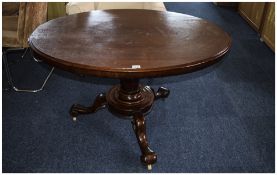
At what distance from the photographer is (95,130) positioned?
1797 millimetres

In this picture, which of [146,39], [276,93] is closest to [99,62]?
[146,39]

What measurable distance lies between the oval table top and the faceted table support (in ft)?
1.10

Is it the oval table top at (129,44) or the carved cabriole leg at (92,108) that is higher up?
the oval table top at (129,44)

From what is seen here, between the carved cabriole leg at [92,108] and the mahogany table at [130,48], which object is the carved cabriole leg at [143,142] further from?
the carved cabriole leg at [92,108]

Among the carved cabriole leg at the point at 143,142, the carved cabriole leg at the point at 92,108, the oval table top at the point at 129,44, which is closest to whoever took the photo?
the oval table top at the point at 129,44

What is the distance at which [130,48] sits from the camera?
4.06 feet

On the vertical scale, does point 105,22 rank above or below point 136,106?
above

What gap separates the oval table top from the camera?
108 centimetres

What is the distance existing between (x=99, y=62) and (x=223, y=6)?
3.97 m

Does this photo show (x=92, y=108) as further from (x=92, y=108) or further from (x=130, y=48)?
(x=130, y=48)

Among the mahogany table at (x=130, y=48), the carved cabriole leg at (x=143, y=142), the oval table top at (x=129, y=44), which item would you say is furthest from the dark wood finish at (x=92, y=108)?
the oval table top at (x=129, y=44)

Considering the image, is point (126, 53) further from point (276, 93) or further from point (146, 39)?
point (276, 93)

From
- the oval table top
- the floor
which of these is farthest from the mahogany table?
the floor

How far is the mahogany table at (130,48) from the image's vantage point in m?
1.09
